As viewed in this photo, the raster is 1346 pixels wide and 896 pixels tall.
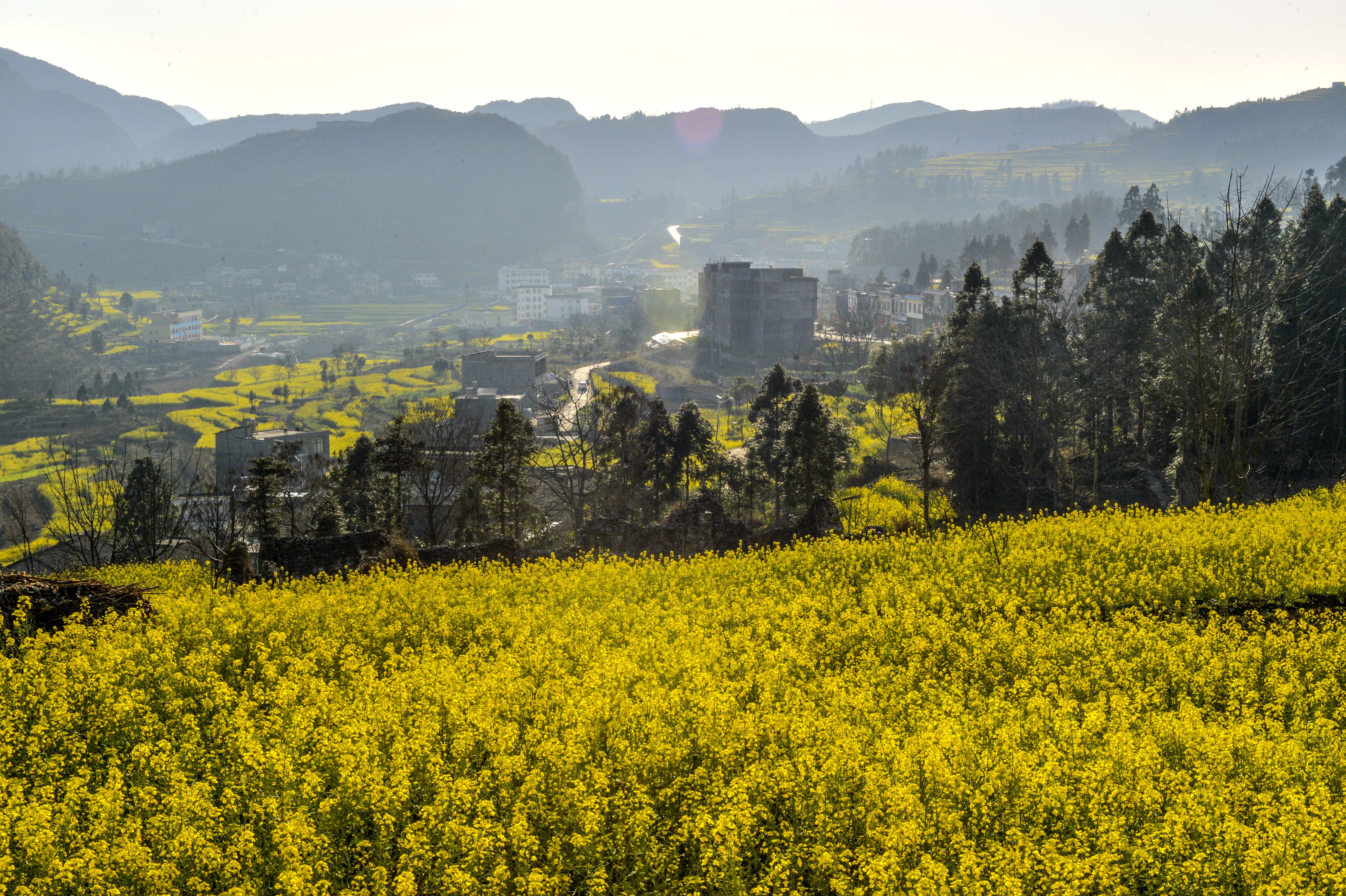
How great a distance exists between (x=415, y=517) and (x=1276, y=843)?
3397 centimetres

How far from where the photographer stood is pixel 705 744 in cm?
745

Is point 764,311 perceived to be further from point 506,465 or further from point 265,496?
point 265,496

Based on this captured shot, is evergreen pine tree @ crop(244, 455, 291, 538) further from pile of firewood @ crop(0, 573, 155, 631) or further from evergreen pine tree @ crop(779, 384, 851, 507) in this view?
evergreen pine tree @ crop(779, 384, 851, 507)

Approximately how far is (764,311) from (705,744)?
309ft

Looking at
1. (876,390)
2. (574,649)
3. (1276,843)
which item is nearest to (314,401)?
(876,390)

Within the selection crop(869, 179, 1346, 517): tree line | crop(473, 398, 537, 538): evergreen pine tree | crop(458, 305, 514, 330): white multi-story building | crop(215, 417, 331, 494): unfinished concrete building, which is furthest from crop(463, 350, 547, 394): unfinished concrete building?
crop(458, 305, 514, 330): white multi-story building

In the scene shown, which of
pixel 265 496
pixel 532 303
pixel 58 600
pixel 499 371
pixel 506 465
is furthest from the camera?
pixel 532 303

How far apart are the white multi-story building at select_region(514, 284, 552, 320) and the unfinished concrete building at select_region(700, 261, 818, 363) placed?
77821mm

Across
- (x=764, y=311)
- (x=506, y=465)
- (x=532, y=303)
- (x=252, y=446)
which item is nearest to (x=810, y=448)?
(x=506, y=465)

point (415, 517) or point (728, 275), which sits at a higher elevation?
point (728, 275)

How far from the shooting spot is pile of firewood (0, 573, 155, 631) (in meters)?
12.0

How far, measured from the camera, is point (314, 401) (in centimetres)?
9488

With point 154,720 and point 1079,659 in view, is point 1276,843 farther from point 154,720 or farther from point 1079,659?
point 154,720

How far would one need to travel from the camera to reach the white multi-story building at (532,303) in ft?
572
